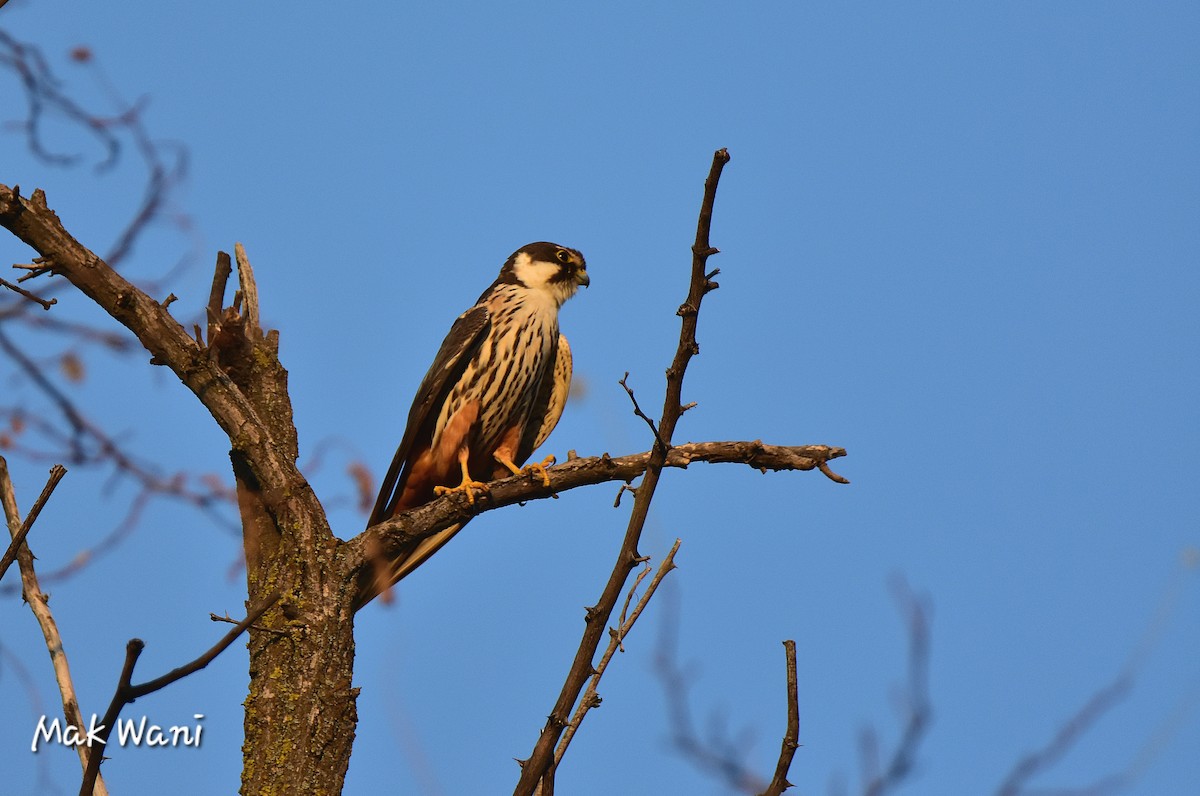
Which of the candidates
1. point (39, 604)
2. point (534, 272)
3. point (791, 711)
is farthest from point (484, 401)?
point (791, 711)

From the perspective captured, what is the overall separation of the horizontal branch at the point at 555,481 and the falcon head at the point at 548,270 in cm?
163

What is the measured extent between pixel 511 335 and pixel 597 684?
7.98 feet

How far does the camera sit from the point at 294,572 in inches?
118

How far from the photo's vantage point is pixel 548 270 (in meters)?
5.19

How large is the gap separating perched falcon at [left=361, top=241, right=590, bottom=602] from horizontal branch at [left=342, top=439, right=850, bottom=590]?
558 millimetres

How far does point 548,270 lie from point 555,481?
1904 millimetres

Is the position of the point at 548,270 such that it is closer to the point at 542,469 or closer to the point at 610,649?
the point at 542,469

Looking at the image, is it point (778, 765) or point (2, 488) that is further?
point (2, 488)

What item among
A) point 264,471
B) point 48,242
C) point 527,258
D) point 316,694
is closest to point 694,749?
point 316,694

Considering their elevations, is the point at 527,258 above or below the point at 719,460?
above

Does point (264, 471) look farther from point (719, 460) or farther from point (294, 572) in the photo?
point (719, 460)

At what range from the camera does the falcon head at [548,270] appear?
16.9 feet

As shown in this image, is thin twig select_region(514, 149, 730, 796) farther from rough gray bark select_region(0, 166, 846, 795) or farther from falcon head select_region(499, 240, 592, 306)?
falcon head select_region(499, 240, 592, 306)

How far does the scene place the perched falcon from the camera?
4.39 m
